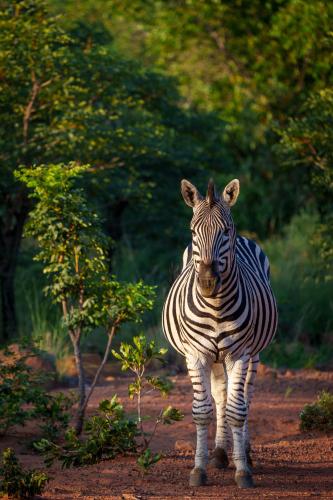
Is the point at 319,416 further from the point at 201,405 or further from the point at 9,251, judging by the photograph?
the point at 9,251

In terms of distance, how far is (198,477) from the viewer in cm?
674

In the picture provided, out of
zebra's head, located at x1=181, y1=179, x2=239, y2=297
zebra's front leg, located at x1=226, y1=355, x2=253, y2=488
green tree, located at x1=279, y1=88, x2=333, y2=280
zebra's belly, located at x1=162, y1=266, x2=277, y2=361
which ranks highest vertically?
green tree, located at x1=279, y1=88, x2=333, y2=280

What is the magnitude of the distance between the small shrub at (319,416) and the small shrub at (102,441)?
6.71 ft

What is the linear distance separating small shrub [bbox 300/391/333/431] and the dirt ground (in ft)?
0.30

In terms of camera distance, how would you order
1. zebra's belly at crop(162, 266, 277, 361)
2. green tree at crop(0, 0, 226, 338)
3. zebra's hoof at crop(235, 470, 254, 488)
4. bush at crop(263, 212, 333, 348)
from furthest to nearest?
1. bush at crop(263, 212, 333, 348)
2. green tree at crop(0, 0, 226, 338)
3. zebra's belly at crop(162, 266, 277, 361)
4. zebra's hoof at crop(235, 470, 254, 488)

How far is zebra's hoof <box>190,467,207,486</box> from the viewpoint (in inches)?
265

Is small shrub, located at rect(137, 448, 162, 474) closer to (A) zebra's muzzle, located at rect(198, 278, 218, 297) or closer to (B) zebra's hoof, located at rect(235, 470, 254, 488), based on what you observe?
(B) zebra's hoof, located at rect(235, 470, 254, 488)

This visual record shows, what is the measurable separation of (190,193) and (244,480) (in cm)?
207

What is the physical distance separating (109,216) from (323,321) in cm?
430

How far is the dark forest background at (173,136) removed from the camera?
12742mm

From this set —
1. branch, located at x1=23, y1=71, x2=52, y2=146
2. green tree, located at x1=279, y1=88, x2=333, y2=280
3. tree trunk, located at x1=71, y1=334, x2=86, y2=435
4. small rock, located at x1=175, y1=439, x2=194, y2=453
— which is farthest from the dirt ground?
branch, located at x1=23, y1=71, x2=52, y2=146

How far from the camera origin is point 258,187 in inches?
Result: 875

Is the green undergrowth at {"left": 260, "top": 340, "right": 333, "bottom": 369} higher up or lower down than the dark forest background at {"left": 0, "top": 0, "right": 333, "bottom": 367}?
lower down

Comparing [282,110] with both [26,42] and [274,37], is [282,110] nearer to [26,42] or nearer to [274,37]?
[274,37]
